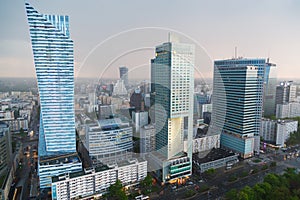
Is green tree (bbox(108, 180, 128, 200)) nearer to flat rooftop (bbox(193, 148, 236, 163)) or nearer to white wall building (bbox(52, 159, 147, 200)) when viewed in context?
white wall building (bbox(52, 159, 147, 200))

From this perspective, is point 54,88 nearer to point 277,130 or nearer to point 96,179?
point 96,179

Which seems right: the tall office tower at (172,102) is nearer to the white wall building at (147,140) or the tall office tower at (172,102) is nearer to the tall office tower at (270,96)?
the white wall building at (147,140)

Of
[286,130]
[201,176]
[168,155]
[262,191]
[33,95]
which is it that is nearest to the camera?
[262,191]

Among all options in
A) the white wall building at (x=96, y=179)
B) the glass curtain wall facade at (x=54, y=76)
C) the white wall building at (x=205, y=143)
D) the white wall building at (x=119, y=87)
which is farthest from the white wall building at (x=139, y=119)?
the white wall building at (x=119, y=87)

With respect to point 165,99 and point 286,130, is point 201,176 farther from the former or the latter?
point 286,130

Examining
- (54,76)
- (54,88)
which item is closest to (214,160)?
(54,88)

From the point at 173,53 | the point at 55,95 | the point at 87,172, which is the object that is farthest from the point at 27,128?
the point at 173,53

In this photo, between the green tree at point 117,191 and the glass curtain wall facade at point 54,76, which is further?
the glass curtain wall facade at point 54,76
